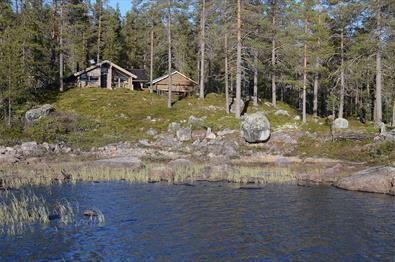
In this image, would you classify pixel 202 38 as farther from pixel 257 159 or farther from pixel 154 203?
pixel 154 203

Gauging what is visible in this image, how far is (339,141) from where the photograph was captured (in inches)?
1586

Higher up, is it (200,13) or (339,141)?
(200,13)

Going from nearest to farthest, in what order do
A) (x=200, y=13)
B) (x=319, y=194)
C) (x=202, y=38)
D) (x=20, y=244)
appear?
(x=20, y=244)
(x=319, y=194)
(x=202, y=38)
(x=200, y=13)

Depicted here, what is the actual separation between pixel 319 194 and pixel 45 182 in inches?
639

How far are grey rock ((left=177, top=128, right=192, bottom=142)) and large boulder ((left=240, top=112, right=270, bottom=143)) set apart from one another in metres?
5.24

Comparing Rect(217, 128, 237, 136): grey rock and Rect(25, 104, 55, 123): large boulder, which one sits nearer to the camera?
Rect(217, 128, 237, 136): grey rock

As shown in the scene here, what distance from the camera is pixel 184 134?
43594 millimetres

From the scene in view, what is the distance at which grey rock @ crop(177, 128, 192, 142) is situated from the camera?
4341 cm

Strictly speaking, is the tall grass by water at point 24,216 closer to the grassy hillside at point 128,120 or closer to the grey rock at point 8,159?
the grey rock at point 8,159

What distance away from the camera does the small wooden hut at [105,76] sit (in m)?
67.9

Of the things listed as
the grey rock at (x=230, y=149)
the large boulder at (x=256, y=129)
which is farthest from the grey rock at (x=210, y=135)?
the large boulder at (x=256, y=129)

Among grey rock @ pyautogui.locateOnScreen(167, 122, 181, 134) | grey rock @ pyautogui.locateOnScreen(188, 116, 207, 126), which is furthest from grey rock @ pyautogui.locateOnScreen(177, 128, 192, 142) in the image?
grey rock @ pyautogui.locateOnScreen(188, 116, 207, 126)

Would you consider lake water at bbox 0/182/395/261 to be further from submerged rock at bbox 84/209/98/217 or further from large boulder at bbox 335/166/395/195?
large boulder at bbox 335/166/395/195

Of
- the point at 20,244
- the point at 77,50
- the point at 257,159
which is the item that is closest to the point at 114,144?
the point at 257,159
